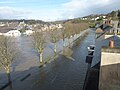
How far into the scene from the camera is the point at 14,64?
41.2m

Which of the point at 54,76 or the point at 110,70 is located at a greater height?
the point at 110,70

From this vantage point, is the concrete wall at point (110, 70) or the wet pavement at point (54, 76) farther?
the wet pavement at point (54, 76)

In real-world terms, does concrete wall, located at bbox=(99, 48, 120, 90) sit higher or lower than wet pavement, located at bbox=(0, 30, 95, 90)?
higher

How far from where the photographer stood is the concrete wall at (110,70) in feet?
47.7

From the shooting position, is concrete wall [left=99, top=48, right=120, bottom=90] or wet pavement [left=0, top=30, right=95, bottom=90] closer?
concrete wall [left=99, top=48, right=120, bottom=90]

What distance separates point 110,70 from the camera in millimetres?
14852

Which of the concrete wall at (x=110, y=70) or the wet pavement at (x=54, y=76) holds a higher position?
the concrete wall at (x=110, y=70)

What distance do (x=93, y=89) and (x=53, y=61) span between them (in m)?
25.2

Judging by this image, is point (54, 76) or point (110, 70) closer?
point (110, 70)

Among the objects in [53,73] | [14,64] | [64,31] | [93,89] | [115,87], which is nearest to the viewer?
[115,87]

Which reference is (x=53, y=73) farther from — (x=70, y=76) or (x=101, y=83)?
(x=101, y=83)

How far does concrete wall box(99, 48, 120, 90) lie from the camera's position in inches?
572

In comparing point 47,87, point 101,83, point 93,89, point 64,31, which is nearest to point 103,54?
point 101,83

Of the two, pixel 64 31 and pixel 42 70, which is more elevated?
pixel 64 31
